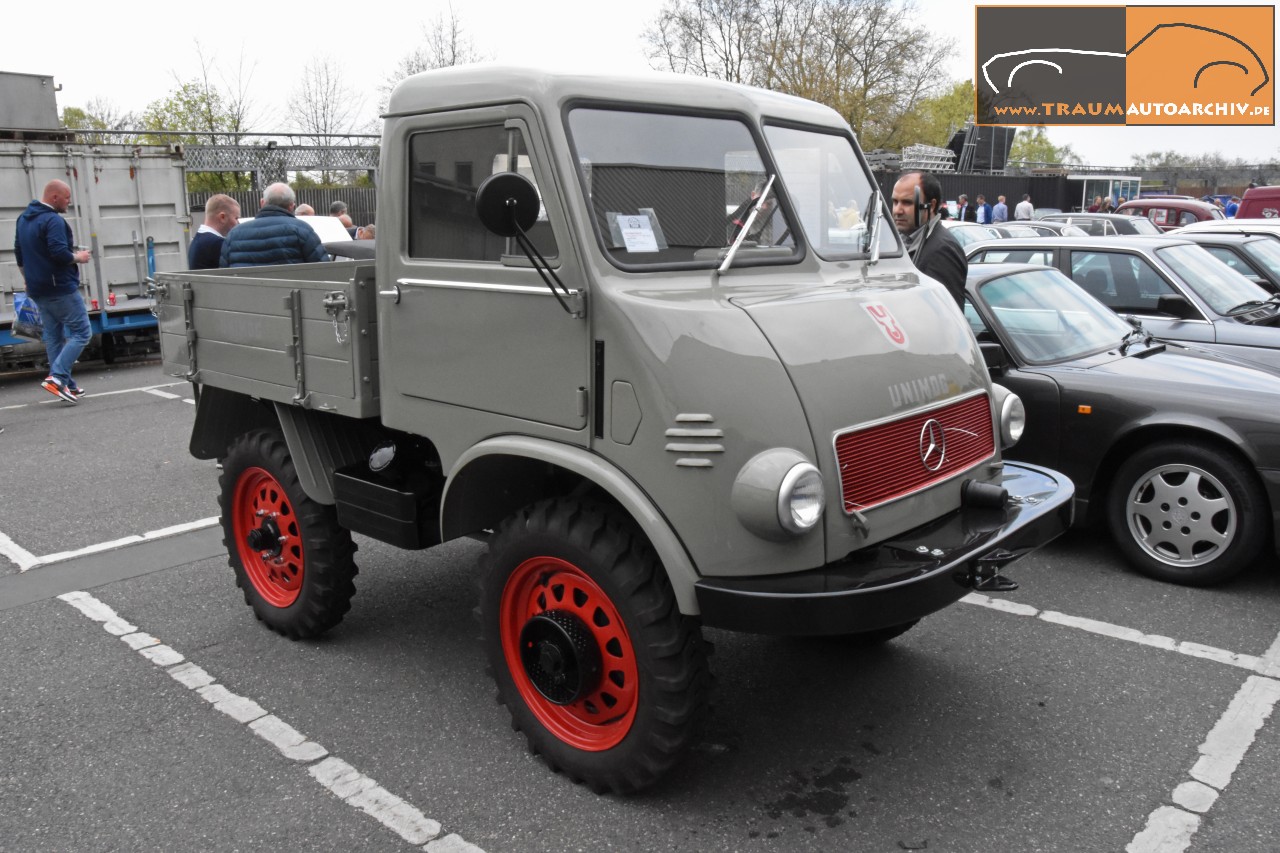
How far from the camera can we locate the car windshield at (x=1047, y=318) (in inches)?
237

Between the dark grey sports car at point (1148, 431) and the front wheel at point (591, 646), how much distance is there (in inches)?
130

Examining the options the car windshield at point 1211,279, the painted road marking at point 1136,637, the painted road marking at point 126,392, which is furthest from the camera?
the painted road marking at point 126,392

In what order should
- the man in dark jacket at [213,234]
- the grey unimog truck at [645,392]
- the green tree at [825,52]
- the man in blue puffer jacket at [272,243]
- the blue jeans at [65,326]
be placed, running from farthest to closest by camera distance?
the green tree at [825,52] < the blue jeans at [65,326] < the man in dark jacket at [213,234] < the man in blue puffer jacket at [272,243] < the grey unimog truck at [645,392]

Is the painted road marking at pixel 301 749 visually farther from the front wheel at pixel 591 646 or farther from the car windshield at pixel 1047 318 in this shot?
the car windshield at pixel 1047 318

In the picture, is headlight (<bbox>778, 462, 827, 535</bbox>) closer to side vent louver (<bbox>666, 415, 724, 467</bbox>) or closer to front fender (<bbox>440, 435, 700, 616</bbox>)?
side vent louver (<bbox>666, 415, 724, 467</bbox>)

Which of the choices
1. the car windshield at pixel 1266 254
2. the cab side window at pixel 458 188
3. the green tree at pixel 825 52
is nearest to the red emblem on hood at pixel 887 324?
the cab side window at pixel 458 188

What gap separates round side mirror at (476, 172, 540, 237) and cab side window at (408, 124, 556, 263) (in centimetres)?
25

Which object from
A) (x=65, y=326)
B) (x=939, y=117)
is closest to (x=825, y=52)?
(x=939, y=117)

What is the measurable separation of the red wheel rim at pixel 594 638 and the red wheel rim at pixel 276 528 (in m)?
1.41

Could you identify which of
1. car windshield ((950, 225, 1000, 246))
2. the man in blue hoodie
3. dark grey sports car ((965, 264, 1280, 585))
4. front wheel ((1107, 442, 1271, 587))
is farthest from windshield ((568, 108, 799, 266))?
car windshield ((950, 225, 1000, 246))

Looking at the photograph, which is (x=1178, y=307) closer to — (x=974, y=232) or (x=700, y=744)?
(x=700, y=744)

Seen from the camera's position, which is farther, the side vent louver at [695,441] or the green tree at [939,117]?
the green tree at [939,117]

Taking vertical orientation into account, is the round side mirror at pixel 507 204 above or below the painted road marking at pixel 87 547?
above

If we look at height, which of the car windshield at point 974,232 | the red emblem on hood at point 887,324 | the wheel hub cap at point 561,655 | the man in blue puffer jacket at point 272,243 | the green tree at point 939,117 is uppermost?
the green tree at point 939,117
